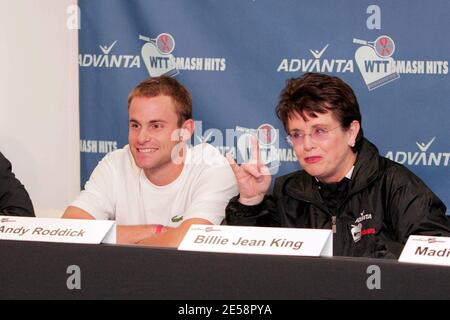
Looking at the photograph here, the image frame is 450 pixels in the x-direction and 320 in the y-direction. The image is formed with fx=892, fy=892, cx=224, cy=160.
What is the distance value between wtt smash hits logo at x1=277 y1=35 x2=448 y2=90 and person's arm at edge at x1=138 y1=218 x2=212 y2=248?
956 millimetres

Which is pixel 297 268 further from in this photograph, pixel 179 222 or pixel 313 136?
pixel 179 222

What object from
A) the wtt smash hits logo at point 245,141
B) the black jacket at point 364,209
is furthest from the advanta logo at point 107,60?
the black jacket at point 364,209

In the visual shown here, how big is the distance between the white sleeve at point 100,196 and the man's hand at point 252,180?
55 centimetres

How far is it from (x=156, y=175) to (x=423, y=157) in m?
1.03

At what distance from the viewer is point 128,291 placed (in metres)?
1.60

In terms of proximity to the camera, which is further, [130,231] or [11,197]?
[11,197]

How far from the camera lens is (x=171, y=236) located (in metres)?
2.52

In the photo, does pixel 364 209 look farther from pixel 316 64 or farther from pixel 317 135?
pixel 316 64

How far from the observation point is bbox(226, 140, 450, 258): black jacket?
7.54 feet

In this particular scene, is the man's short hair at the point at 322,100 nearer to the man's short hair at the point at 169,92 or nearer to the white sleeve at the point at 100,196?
the man's short hair at the point at 169,92

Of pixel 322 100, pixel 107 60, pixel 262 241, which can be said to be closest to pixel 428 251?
pixel 262 241

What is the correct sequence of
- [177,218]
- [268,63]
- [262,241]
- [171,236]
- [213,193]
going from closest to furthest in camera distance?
[262,241] < [171,236] < [213,193] < [177,218] < [268,63]

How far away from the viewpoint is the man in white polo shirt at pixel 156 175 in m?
2.75

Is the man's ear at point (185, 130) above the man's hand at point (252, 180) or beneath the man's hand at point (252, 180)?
above
